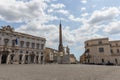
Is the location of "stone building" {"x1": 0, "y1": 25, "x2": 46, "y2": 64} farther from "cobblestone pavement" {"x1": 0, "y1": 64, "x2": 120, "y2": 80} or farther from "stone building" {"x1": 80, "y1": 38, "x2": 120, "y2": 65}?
"cobblestone pavement" {"x1": 0, "y1": 64, "x2": 120, "y2": 80}

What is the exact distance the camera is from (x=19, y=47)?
169 feet

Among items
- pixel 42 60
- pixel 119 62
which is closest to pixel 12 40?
pixel 42 60

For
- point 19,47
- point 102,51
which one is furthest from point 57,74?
point 102,51

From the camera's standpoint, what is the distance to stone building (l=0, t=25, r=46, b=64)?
1860 inches

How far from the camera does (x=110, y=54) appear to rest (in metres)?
65.7

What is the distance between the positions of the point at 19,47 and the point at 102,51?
118ft

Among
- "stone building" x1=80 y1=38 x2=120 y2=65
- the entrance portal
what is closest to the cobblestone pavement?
the entrance portal

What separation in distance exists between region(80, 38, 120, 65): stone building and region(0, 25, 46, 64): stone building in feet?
74.9

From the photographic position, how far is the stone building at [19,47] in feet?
155

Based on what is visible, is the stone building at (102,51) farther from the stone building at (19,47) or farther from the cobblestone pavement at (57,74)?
the cobblestone pavement at (57,74)

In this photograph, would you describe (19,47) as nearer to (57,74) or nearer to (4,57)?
(4,57)

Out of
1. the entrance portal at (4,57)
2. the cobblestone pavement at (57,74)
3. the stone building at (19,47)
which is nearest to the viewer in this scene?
the cobblestone pavement at (57,74)

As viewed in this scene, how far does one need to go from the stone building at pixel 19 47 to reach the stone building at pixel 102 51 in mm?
22835

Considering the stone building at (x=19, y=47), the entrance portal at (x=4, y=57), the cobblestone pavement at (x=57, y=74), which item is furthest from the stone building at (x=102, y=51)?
the cobblestone pavement at (x=57, y=74)
